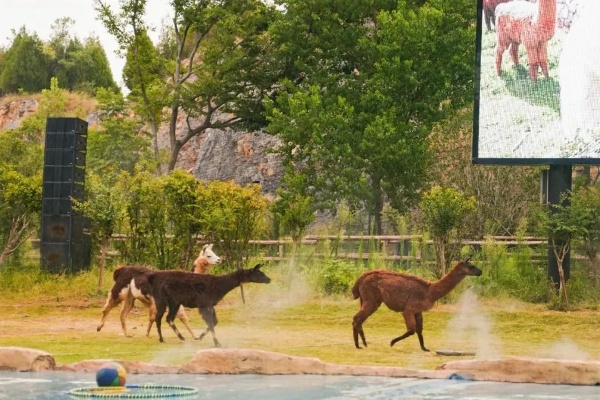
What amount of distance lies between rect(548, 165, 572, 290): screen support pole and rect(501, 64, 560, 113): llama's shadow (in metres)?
1.57

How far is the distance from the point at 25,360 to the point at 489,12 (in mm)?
14226

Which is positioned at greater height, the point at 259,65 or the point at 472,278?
the point at 259,65

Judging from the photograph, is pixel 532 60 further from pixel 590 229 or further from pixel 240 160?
pixel 240 160

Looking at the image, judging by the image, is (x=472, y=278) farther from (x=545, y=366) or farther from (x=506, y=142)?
(x=545, y=366)

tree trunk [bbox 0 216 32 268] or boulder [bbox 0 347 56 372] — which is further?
tree trunk [bbox 0 216 32 268]

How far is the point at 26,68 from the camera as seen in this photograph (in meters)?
69.6

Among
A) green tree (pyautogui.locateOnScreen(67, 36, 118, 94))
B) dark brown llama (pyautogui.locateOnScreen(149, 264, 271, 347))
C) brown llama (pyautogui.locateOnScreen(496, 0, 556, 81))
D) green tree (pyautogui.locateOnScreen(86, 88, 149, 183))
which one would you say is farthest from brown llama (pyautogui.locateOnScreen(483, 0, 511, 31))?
green tree (pyautogui.locateOnScreen(67, 36, 118, 94))

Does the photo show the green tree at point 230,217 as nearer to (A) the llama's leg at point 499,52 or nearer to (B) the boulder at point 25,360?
(A) the llama's leg at point 499,52

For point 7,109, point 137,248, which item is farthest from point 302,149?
point 7,109

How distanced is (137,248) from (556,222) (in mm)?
8962

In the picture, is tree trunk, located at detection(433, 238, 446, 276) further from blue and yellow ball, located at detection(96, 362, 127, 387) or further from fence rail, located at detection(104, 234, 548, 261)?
blue and yellow ball, located at detection(96, 362, 127, 387)

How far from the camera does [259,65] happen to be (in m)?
41.7

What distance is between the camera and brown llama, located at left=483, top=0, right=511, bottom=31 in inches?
961

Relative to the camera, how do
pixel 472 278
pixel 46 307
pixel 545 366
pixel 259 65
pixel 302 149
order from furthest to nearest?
pixel 259 65 → pixel 302 149 → pixel 472 278 → pixel 46 307 → pixel 545 366
